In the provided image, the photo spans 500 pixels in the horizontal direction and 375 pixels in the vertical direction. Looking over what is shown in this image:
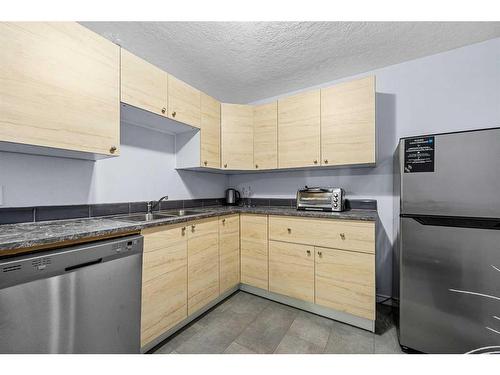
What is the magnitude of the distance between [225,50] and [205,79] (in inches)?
21.7

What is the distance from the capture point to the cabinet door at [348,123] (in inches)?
69.9

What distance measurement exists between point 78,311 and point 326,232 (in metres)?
1.69

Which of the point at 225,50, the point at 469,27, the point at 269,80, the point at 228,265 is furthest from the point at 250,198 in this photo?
the point at 469,27

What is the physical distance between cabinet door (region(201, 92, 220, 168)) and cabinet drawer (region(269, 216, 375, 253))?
91 cm

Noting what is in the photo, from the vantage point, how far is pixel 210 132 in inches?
86.3

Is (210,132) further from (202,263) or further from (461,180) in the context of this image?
(461,180)

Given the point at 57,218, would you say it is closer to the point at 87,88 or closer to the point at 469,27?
the point at 87,88

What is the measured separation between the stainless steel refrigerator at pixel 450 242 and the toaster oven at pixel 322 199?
56cm

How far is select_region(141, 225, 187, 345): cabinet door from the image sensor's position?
1.32 metres

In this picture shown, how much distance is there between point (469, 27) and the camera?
1.55 metres

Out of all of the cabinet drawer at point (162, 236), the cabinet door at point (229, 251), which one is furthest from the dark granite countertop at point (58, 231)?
the cabinet door at point (229, 251)

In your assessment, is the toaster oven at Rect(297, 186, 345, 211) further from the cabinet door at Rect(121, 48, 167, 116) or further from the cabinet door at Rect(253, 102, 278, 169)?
the cabinet door at Rect(121, 48, 167, 116)

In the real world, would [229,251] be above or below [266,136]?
below

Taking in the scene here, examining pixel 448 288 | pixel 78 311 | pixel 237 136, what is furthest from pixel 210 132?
pixel 448 288
